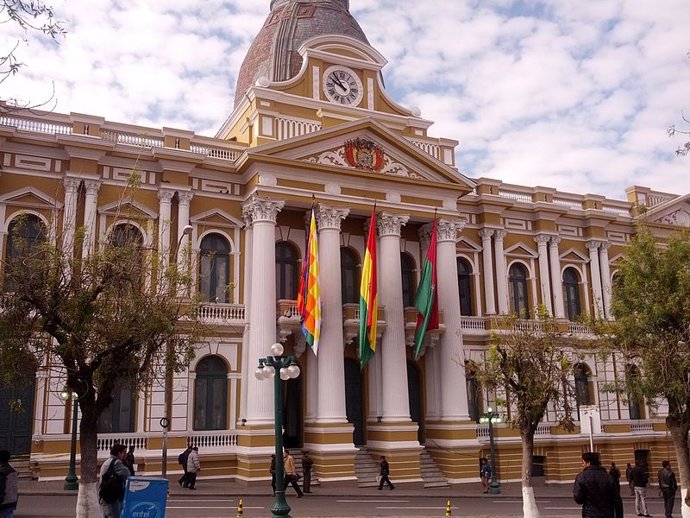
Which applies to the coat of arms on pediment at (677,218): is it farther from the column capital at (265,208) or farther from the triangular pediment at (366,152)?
the column capital at (265,208)

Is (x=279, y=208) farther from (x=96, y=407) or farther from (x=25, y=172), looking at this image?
(x=96, y=407)

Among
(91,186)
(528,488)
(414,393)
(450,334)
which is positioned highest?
(91,186)

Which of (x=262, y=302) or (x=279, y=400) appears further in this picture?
(x=262, y=302)

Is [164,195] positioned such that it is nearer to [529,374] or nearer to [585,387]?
[529,374]

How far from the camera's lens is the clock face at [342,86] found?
99.7 feet

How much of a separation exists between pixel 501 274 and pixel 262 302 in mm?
12134

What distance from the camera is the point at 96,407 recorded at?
41.8ft

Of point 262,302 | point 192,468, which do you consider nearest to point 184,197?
point 262,302

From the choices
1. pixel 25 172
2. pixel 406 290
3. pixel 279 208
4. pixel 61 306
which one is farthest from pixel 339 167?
pixel 61 306

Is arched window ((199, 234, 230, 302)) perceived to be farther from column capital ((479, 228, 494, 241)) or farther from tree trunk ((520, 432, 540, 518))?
tree trunk ((520, 432, 540, 518))

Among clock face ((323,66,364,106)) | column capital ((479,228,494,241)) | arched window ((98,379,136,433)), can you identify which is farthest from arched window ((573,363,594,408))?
arched window ((98,379,136,433))

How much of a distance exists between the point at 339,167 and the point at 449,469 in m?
11.9

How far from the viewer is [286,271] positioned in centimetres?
2803

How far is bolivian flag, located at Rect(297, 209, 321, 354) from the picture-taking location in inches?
965
